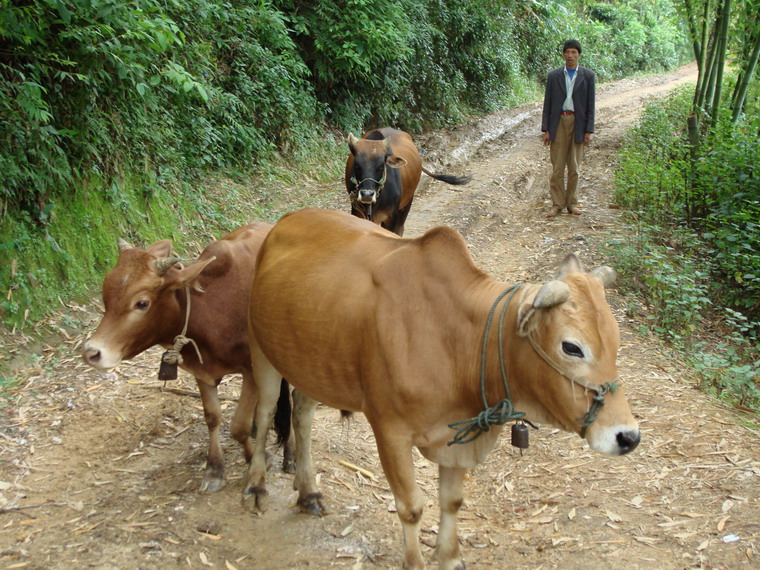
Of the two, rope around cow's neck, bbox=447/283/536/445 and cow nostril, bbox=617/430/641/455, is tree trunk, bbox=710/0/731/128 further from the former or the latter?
cow nostril, bbox=617/430/641/455

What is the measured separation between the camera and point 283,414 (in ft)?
16.1

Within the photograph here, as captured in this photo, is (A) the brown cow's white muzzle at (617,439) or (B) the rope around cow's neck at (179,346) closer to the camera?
(A) the brown cow's white muzzle at (617,439)

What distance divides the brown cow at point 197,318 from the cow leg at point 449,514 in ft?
5.17

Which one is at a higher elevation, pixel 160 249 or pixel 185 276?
pixel 160 249

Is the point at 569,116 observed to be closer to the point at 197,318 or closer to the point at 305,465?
the point at 197,318

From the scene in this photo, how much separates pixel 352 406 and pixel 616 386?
1.53 meters

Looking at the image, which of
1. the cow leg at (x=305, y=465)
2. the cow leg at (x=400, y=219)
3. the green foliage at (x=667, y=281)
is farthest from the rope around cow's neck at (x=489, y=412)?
the cow leg at (x=400, y=219)

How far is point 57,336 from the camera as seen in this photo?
6.38m

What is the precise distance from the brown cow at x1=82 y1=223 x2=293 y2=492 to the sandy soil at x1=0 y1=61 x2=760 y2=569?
51cm

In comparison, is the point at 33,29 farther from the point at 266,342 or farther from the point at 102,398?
the point at 266,342

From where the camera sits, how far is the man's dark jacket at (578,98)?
1029 cm

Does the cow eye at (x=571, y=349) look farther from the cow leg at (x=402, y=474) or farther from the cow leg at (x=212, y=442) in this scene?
the cow leg at (x=212, y=442)

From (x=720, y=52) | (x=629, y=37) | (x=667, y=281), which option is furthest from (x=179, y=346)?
(x=629, y=37)

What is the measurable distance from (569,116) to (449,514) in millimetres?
8225
